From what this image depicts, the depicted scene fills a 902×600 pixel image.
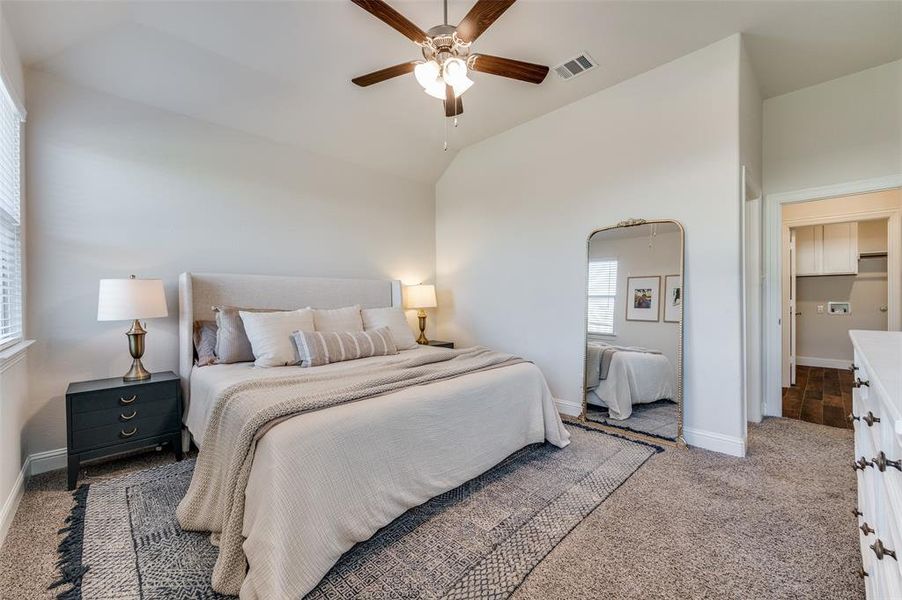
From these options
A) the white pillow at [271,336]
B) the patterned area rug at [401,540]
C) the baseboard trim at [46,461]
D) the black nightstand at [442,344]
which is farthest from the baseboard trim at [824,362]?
the baseboard trim at [46,461]

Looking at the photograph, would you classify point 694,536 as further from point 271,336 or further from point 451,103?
point 271,336

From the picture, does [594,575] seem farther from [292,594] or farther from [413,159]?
[413,159]

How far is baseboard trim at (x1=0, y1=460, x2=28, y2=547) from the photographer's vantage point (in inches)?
70.6

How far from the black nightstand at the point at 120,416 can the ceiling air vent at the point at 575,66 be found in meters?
3.64

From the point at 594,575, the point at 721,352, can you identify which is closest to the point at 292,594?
the point at 594,575

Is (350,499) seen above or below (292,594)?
above

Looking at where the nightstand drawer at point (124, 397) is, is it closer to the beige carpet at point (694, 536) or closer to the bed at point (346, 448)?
the bed at point (346, 448)

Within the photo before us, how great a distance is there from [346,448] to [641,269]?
271 cm

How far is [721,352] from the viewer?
9.11 ft

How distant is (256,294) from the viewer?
327 cm

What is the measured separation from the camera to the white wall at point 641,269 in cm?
300

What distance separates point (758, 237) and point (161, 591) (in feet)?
14.8

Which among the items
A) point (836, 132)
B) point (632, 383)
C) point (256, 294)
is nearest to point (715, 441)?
point (632, 383)

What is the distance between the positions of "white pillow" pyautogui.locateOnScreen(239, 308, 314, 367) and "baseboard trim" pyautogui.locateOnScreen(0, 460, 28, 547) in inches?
50.6
